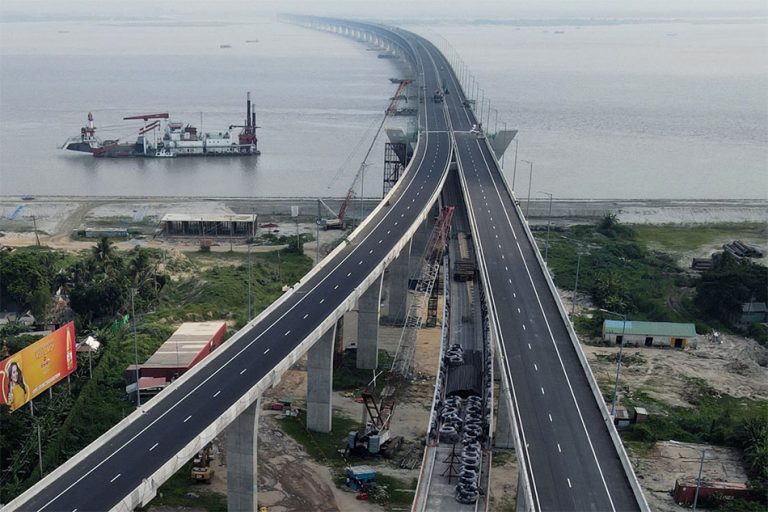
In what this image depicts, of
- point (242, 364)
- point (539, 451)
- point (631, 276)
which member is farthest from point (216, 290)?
point (539, 451)

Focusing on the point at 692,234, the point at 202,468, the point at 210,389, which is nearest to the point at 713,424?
the point at 202,468

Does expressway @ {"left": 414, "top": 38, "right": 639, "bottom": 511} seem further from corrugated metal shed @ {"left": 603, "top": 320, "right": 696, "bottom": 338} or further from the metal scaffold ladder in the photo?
corrugated metal shed @ {"left": 603, "top": 320, "right": 696, "bottom": 338}

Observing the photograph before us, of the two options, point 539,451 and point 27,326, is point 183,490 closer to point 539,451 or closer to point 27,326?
point 539,451

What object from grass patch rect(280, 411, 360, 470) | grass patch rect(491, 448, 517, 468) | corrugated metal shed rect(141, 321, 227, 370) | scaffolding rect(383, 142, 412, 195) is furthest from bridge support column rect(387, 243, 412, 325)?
scaffolding rect(383, 142, 412, 195)

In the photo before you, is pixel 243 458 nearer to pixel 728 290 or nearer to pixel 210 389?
pixel 210 389

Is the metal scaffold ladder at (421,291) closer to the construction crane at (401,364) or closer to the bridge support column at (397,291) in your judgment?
the construction crane at (401,364)
